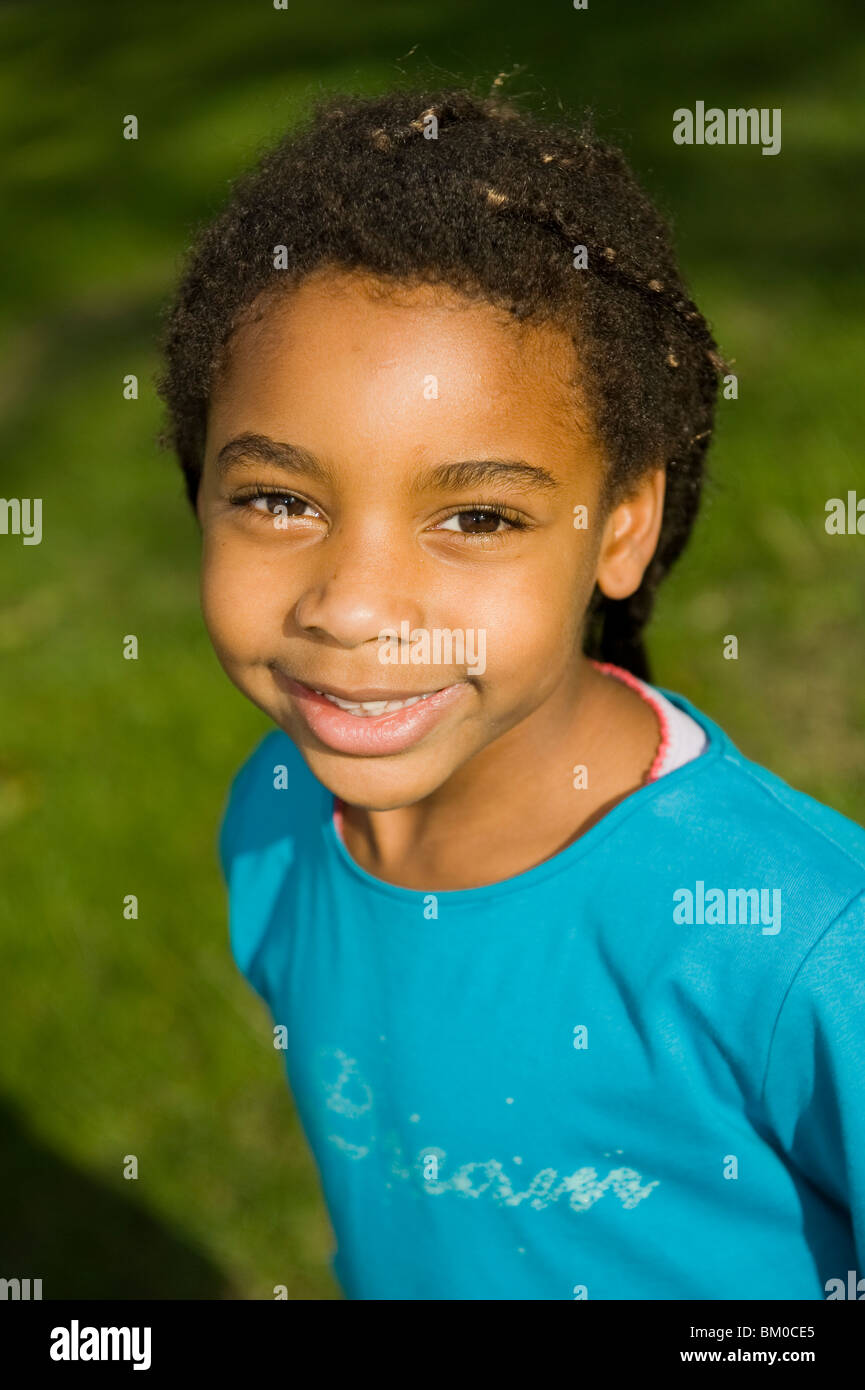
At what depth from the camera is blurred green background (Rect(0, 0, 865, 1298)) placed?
3.58 m

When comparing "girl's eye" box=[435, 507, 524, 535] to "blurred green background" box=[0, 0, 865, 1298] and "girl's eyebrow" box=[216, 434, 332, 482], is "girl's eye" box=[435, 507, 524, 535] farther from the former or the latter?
"blurred green background" box=[0, 0, 865, 1298]

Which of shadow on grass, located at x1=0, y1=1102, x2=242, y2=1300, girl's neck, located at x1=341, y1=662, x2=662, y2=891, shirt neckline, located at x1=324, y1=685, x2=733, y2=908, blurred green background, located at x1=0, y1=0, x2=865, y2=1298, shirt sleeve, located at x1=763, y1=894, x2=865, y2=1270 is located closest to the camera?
shirt sleeve, located at x1=763, y1=894, x2=865, y2=1270

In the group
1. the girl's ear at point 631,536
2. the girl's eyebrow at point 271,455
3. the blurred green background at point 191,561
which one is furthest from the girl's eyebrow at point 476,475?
the blurred green background at point 191,561

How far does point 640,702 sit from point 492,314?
581 mm

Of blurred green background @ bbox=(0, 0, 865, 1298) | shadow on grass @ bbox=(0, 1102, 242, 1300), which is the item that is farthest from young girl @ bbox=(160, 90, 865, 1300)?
shadow on grass @ bbox=(0, 1102, 242, 1300)

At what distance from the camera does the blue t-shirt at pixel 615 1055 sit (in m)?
1.60

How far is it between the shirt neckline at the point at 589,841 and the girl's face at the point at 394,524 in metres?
0.15

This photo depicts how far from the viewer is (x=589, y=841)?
5.76ft

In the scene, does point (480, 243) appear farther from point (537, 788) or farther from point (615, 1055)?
point (615, 1055)

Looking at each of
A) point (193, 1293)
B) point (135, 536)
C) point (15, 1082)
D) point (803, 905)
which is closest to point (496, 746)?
point (803, 905)

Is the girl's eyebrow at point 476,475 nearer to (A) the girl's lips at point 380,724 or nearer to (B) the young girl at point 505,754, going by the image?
(B) the young girl at point 505,754

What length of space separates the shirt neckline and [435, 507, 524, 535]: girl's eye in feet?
1.20

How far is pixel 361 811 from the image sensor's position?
6.94 ft

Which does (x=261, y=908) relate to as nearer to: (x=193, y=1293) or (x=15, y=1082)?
(x=193, y=1293)
